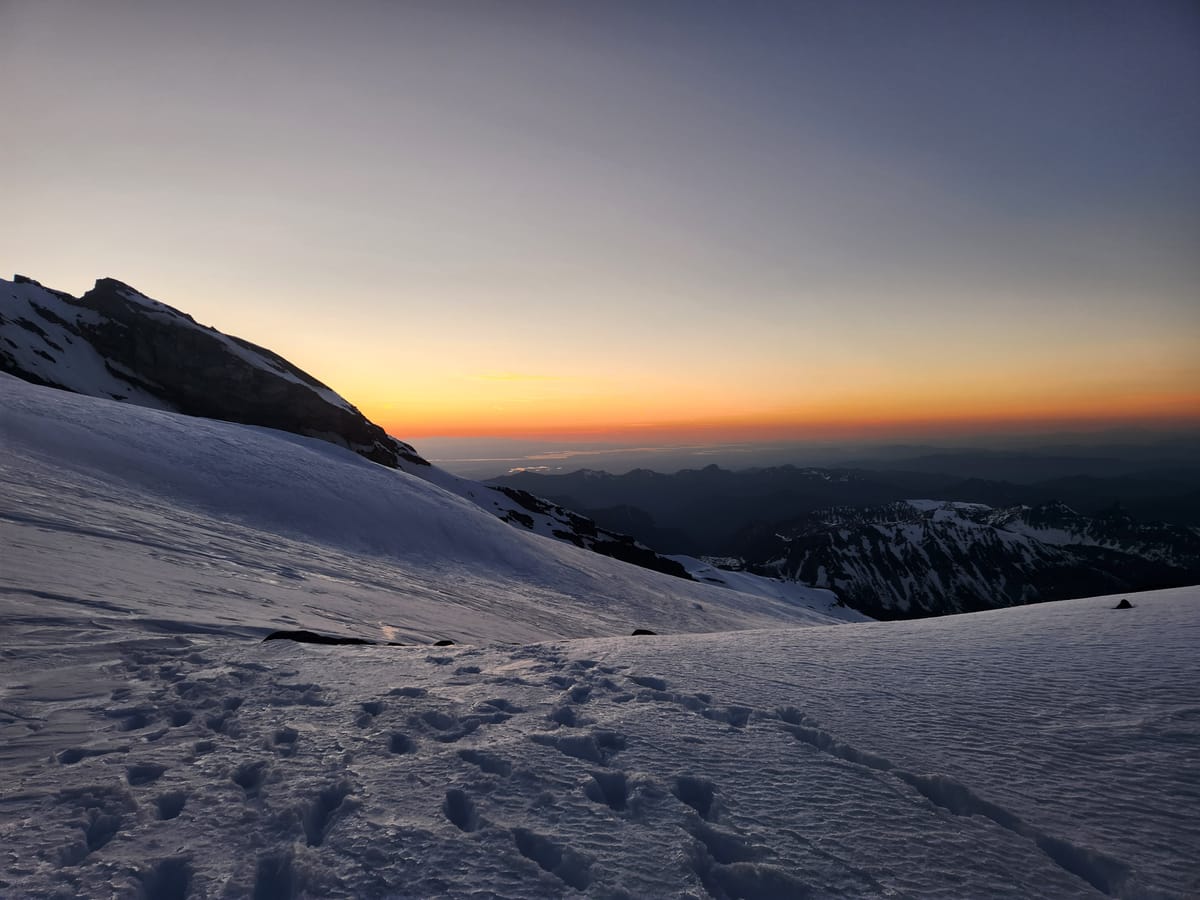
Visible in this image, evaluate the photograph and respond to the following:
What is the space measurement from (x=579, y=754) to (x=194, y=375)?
115769 mm

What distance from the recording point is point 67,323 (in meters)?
92.7

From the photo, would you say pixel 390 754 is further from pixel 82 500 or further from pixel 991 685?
pixel 82 500

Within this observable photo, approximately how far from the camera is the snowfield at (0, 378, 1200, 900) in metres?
3.54

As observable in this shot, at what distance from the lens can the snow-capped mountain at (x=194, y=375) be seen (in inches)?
3455

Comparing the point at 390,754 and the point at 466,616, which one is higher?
the point at 390,754

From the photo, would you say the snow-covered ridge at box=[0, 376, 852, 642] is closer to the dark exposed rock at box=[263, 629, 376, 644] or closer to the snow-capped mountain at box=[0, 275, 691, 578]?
the dark exposed rock at box=[263, 629, 376, 644]

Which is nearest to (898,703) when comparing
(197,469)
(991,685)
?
(991,685)

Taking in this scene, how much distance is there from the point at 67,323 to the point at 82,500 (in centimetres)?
11156

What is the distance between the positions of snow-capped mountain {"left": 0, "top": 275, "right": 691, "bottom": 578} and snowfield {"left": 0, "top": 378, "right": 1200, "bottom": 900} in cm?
7569

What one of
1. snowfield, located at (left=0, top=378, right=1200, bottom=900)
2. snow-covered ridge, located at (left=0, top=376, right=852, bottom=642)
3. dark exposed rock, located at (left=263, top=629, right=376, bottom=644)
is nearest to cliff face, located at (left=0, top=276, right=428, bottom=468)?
snow-covered ridge, located at (left=0, top=376, right=852, bottom=642)

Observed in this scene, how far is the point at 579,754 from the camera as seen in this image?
204 inches

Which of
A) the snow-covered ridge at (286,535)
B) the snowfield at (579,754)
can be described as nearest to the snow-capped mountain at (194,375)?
the snow-covered ridge at (286,535)

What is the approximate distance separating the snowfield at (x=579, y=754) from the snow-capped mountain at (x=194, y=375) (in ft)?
248

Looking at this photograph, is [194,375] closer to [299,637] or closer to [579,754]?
[299,637]
